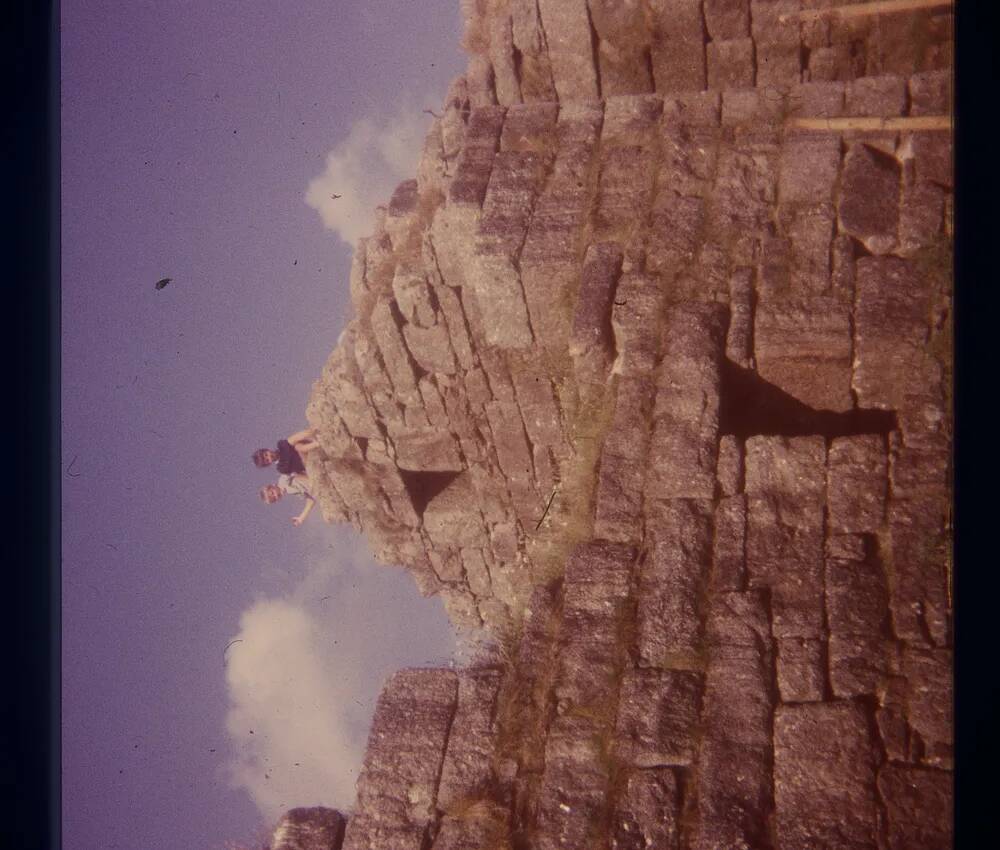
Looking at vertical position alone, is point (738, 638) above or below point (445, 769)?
above

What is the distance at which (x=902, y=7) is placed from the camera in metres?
7.67

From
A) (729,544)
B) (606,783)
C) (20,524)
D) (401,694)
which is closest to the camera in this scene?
(20,524)

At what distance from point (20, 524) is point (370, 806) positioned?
11.2ft

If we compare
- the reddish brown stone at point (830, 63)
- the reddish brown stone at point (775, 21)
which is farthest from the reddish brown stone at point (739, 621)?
the reddish brown stone at point (775, 21)

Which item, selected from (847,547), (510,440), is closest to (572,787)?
(847,547)

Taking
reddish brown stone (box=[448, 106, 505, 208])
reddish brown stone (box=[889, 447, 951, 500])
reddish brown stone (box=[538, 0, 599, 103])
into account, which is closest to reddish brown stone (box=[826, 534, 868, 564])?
reddish brown stone (box=[889, 447, 951, 500])

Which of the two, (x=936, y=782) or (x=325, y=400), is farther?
(x=325, y=400)

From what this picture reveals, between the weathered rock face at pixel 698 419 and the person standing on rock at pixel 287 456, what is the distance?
6027mm

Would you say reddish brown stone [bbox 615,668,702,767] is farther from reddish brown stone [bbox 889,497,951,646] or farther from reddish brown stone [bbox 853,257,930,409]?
reddish brown stone [bbox 853,257,930,409]

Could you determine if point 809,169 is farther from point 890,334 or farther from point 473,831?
point 473,831

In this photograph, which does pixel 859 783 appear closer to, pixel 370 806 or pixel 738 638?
pixel 738 638

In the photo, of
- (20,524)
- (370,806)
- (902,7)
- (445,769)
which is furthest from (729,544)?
(902,7)

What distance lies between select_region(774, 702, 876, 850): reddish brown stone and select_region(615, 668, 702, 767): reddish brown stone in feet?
1.87

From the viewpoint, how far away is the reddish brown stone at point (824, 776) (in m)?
4.39
